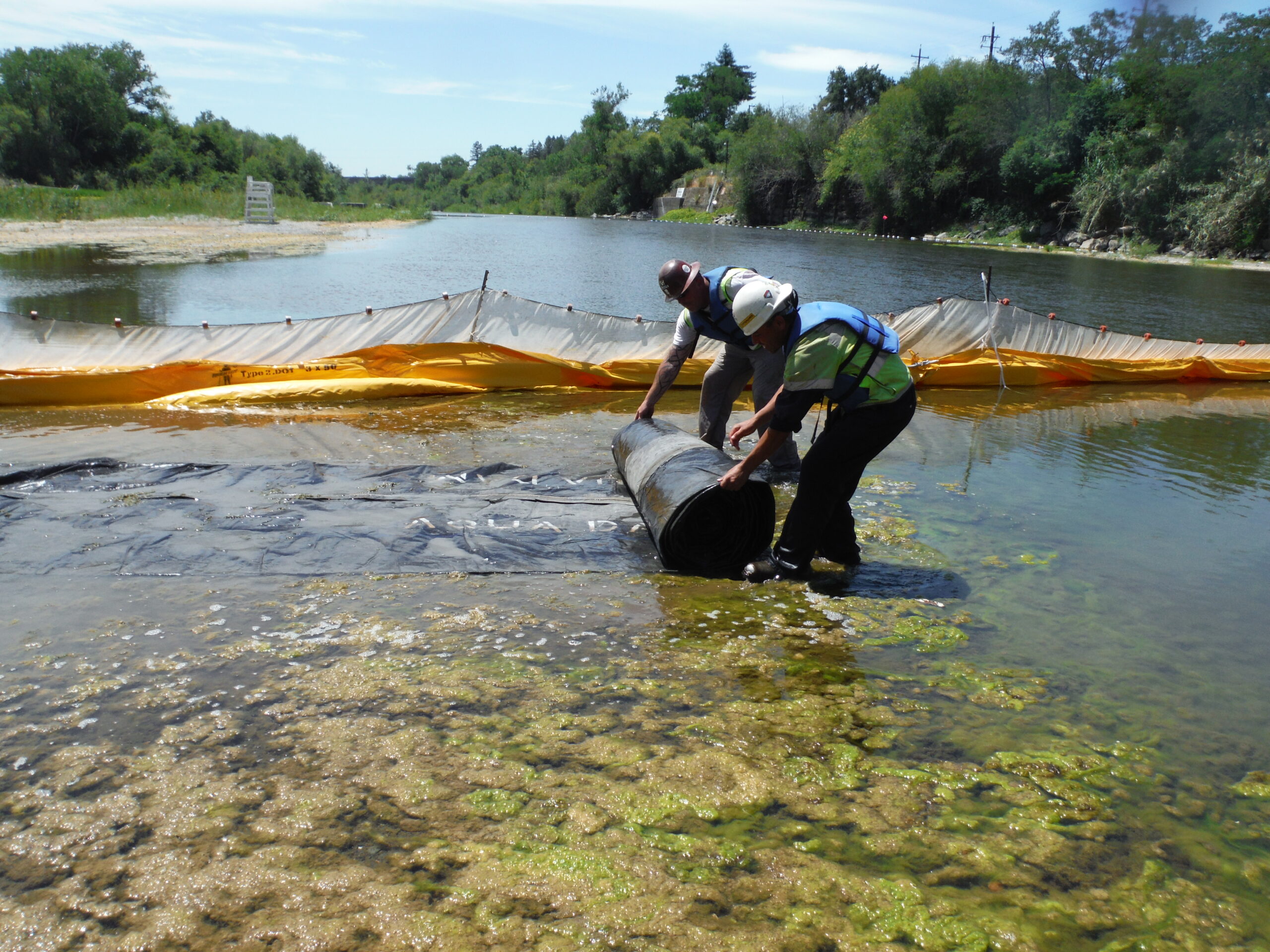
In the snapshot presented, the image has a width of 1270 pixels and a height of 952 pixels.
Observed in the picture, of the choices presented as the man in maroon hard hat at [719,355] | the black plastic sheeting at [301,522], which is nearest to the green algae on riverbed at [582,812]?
the black plastic sheeting at [301,522]

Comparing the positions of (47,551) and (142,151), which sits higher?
(142,151)

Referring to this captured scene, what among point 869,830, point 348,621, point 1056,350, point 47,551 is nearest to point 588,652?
point 348,621

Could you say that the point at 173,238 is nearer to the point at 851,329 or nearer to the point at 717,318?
the point at 717,318

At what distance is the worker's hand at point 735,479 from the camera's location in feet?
14.4

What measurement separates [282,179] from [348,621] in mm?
84579

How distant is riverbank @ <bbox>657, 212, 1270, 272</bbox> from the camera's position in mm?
36188

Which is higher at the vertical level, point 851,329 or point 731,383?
point 851,329

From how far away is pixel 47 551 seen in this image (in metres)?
4.61

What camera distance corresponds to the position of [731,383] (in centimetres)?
645

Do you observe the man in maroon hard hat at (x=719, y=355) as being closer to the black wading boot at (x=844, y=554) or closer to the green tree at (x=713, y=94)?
the black wading boot at (x=844, y=554)

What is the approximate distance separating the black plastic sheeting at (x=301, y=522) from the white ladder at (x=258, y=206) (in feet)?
132

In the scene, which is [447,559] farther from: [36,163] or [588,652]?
[36,163]

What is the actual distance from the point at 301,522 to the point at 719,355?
3.09 meters

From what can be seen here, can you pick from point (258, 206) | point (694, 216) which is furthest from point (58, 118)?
point (694, 216)
